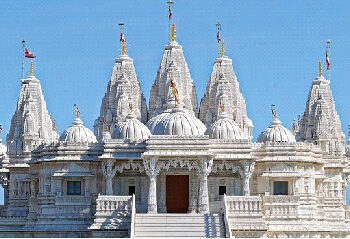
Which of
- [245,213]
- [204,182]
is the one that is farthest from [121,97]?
[245,213]

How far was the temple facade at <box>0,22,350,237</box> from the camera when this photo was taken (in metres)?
64.0

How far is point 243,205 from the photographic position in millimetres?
64125

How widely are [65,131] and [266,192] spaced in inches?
474

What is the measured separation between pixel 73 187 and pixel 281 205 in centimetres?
1135

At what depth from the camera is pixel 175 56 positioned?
80.9 metres

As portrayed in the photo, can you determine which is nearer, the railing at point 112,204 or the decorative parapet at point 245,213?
the decorative parapet at point 245,213

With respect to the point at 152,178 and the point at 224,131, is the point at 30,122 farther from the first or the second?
the point at 152,178

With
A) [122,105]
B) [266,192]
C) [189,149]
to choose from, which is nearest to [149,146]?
[189,149]

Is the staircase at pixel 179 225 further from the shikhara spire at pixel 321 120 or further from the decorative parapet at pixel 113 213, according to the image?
the shikhara spire at pixel 321 120

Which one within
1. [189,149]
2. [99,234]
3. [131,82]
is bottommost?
[99,234]

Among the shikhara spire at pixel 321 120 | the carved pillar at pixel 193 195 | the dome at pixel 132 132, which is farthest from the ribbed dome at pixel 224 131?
the shikhara spire at pixel 321 120

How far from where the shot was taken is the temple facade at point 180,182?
64.0m

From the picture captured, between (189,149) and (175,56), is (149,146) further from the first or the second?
(175,56)

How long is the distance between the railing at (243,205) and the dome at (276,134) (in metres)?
6.91
